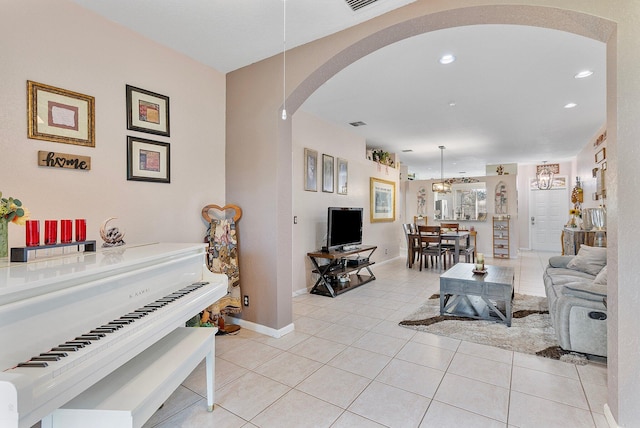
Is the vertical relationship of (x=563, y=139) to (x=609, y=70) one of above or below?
above

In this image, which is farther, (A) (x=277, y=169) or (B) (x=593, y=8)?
(A) (x=277, y=169)

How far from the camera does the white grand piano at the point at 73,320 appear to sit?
3.14ft

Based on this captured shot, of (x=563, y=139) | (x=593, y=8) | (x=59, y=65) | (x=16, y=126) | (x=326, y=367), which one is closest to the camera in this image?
(x=593, y=8)

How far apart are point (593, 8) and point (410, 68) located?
1.75 metres

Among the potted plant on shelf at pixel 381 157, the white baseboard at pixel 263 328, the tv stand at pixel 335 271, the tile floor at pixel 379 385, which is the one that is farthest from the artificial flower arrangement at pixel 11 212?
the potted plant on shelf at pixel 381 157

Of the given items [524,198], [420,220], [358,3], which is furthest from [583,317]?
[524,198]

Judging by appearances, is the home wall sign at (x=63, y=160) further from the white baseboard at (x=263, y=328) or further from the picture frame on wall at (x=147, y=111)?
the white baseboard at (x=263, y=328)

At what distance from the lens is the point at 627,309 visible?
1.64 metres

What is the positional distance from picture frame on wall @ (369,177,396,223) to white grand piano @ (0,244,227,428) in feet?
17.0

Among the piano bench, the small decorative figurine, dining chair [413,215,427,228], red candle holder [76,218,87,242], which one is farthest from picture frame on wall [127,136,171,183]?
dining chair [413,215,427,228]

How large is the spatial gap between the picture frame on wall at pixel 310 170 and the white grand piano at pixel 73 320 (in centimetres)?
303

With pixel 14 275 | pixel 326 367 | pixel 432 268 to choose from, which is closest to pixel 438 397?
pixel 326 367

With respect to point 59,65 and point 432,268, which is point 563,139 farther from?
point 59,65

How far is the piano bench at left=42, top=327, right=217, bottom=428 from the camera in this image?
120cm
